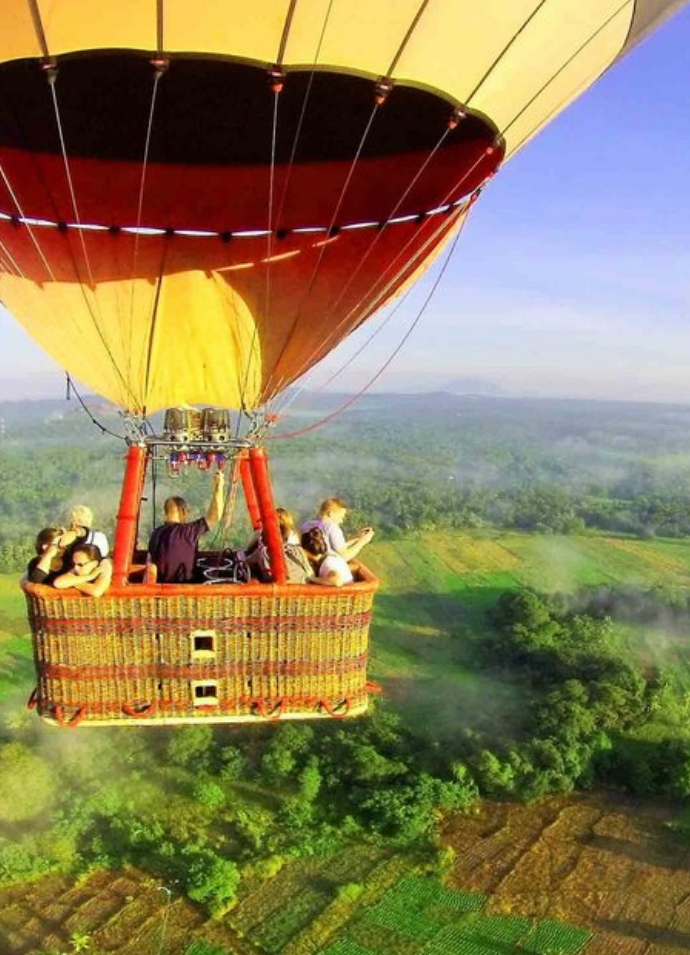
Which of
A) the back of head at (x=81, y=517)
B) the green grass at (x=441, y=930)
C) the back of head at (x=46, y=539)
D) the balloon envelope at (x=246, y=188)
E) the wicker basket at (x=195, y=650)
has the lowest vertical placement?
the green grass at (x=441, y=930)

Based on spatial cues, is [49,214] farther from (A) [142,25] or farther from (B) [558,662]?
(B) [558,662]

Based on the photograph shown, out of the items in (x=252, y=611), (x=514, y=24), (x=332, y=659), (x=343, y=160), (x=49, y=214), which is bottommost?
(x=332, y=659)

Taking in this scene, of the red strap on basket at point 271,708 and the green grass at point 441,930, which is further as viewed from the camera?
the green grass at point 441,930

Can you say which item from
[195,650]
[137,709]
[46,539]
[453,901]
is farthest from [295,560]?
[453,901]

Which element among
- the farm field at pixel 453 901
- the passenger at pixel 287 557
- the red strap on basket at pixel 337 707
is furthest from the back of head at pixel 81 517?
the farm field at pixel 453 901

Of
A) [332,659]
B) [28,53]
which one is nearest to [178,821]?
[332,659]

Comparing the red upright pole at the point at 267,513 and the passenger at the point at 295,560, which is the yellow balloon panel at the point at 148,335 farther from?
the passenger at the point at 295,560
